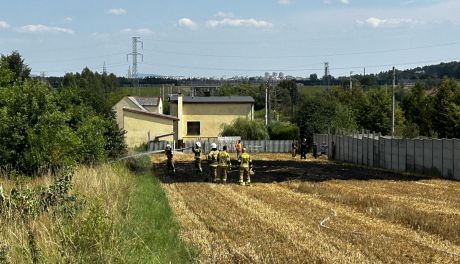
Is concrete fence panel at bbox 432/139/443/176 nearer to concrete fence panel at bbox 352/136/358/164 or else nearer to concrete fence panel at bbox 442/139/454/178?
concrete fence panel at bbox 442/139/454/178

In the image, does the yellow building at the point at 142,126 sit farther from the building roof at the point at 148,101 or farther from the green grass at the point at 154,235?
the green grass at the point at 154,235

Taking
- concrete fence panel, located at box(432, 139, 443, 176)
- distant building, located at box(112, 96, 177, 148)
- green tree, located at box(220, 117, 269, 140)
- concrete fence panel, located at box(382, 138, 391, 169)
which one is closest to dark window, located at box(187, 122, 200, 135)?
green tree, located at box(220, 117, 269, 140)

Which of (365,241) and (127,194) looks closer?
(365,241)

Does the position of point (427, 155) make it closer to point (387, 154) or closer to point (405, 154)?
point (405, 154)

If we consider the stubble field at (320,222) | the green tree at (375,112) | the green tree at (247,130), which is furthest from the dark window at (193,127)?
the stubble field at (320,222)

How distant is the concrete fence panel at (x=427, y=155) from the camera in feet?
121

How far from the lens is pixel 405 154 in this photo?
40.8 m

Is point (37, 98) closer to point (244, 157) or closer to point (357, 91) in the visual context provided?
point (244, 157)

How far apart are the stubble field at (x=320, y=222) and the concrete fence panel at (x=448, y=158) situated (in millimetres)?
5636

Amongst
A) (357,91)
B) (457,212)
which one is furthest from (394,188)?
(357,91)

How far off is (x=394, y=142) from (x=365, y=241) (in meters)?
30.6

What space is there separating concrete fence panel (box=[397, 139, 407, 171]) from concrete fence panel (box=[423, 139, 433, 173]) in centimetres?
287

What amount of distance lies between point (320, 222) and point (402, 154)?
2650 cm

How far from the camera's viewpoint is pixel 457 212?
1867 centimetres
